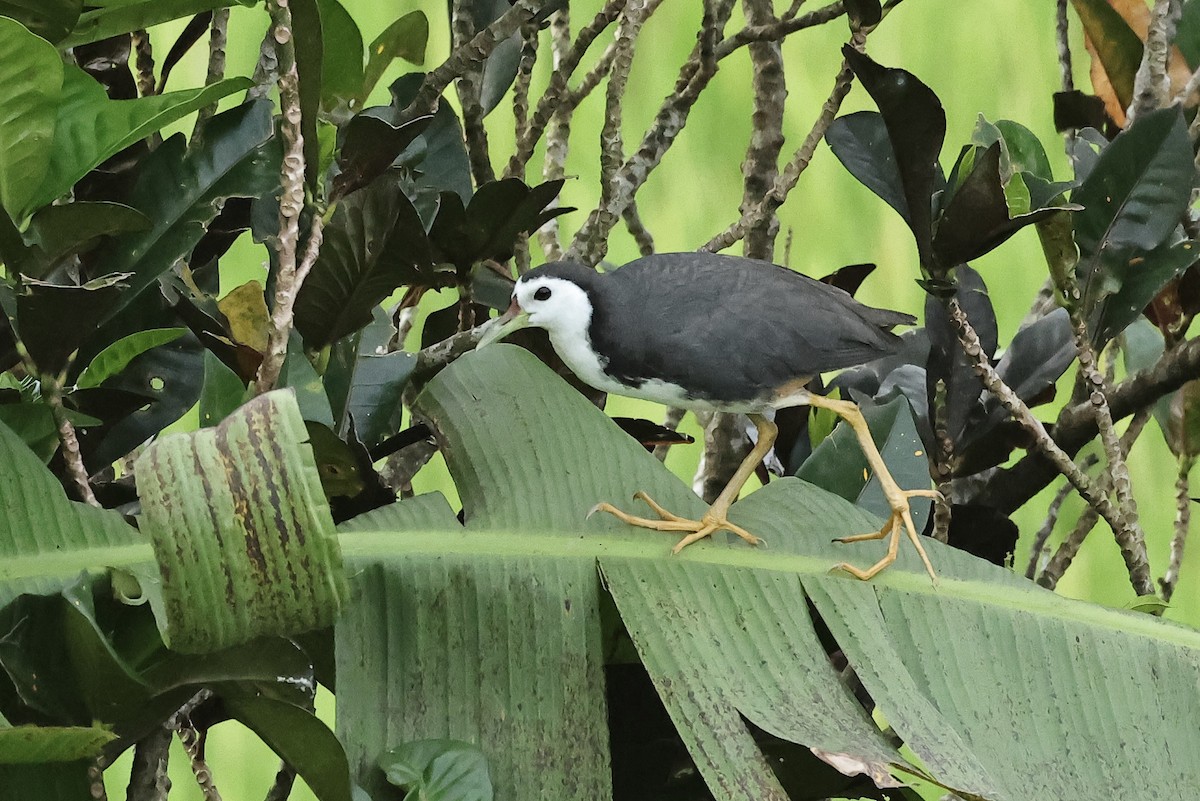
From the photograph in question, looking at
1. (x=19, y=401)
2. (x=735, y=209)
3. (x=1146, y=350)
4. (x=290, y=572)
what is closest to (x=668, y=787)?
(x=290, y=572)

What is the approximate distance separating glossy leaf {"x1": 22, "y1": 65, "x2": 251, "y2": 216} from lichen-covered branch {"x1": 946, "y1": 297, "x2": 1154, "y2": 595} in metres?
0.39

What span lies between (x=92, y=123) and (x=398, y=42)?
286 mm

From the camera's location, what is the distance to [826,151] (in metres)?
1.65

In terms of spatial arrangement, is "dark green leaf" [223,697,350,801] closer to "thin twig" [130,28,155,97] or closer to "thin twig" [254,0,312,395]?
"thin twig" [254,0,312,395]

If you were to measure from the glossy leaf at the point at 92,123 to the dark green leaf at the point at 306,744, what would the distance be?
0.24 metres

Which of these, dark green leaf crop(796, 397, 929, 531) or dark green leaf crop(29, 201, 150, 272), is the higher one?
dark green leaf crop(29, 201, 150, 272)

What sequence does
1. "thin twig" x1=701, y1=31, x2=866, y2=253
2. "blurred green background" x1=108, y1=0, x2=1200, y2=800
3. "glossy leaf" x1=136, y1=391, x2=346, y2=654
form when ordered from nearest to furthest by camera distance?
"glossy leaf" x1=136, y1=391, x2=346, y2=654
"thin twig" x1=701, y1=31, x2=866, y2=253
"blurred green background" x1=108, y1=0, x2=1200, y2=800

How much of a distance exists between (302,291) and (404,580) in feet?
0.47

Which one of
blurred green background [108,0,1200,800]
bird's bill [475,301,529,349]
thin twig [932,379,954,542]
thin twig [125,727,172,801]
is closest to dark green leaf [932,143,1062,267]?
thin twig [932,379,954,542]

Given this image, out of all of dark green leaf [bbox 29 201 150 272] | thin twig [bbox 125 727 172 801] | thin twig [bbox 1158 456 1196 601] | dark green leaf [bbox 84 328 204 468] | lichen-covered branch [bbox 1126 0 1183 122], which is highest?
lichen-covered branch [bbox 1126 0 1183 122]

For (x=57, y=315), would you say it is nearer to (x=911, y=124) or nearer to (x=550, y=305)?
(x=550, y=305)

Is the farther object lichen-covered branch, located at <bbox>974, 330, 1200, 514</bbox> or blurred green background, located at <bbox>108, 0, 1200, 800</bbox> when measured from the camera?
blurred green background, located at <bbox>108, 0, 1200, 800</bbox>

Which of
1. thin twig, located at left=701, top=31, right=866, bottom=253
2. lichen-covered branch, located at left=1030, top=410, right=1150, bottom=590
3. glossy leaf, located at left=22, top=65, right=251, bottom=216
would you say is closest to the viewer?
glossy leaf, located at left=22, top=65, right=251, bottom=216

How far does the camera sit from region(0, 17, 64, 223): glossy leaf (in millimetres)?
468
